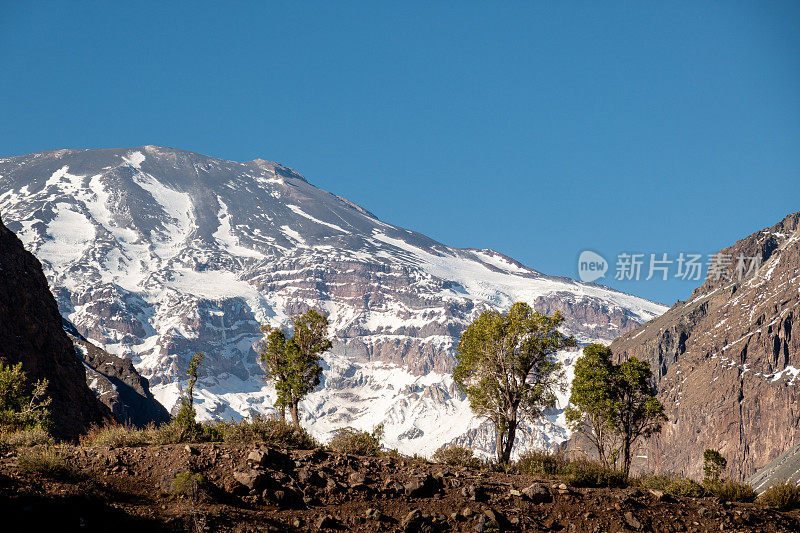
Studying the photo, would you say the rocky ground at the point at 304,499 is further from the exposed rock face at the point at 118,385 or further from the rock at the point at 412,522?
the exposed rock face at the point at 118,385

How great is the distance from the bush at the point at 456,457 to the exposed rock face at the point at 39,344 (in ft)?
176

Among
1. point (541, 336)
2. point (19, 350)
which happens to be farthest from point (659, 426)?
point (19, 350)

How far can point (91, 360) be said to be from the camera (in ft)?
533

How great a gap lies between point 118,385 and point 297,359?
142 m

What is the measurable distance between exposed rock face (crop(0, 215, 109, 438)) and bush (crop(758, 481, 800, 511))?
6171 cm

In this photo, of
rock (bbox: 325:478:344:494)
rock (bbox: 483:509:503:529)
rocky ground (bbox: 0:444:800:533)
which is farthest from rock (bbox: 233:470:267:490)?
rock (bbox: 483:509:503:529)

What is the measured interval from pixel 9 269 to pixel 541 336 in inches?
3075

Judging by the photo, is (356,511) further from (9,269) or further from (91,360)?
(91,360)

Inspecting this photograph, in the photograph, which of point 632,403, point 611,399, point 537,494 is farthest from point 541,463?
point 632,403

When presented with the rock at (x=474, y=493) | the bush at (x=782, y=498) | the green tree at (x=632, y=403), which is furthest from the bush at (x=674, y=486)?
the green tree at (x=632, y=403)

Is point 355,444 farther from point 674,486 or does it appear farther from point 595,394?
point 595,394

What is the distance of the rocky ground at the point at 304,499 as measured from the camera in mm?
14633

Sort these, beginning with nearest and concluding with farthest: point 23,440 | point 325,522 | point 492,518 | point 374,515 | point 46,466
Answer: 1. point 325,522
2. point 374,515
3. point 492,518
4. point 46,466
5. point 23,440

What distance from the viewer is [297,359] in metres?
40.7
